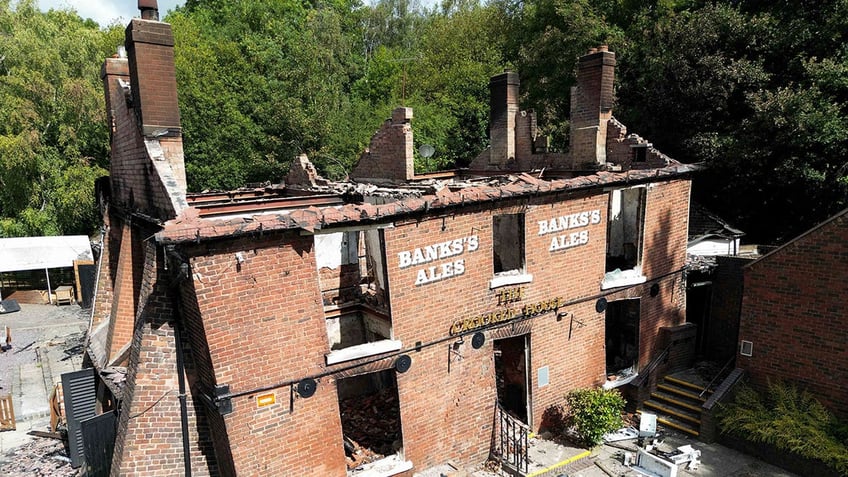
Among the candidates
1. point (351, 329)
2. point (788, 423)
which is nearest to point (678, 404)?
point (788, 423)

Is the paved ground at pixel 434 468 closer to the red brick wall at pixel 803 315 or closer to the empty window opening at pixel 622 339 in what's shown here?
the empty window opening at pixel 622 339

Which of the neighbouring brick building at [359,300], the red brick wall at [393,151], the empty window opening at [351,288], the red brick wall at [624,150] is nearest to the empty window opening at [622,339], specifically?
the neighbouring brick building at [359,300]

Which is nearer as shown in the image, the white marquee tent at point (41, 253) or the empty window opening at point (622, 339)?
the empty window opening at point (622, 339)

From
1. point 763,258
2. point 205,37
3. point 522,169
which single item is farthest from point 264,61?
point 763,258

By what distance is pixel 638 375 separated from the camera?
1201 cm

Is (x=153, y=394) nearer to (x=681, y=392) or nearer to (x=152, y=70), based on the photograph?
(x=152, y=70)

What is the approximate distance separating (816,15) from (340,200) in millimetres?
15000

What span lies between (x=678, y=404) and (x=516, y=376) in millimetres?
4029

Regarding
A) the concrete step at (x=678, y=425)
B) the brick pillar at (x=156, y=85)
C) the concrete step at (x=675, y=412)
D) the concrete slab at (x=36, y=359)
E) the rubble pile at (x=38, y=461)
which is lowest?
the concrete slab at (x=36, y=359)

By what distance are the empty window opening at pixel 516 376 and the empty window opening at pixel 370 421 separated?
97.2 inches

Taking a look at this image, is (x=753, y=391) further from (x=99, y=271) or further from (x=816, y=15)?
(x=99, y=271)

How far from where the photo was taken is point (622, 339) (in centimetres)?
1310

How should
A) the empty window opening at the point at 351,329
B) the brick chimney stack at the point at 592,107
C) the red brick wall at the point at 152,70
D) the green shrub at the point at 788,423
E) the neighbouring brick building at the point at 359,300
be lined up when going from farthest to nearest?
the brick chimney stack at the point at 592,107 → the empty window opening at the point at 351,329 → the green shrub at the point at 788,423 → the red brick wall at the point at 152,70 → the neighbouring brick building at the point at 359,300

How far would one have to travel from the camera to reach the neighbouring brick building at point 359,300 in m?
7.39
